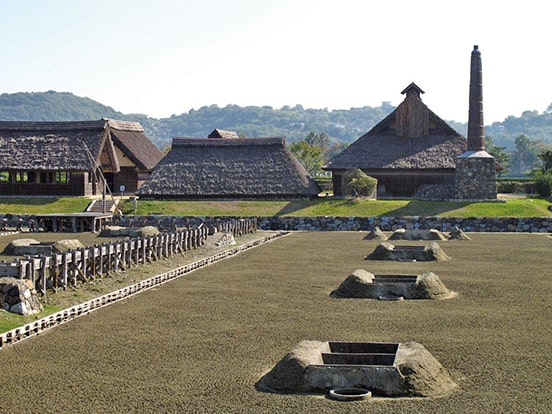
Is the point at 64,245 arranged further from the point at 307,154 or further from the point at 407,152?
the point at 307,154

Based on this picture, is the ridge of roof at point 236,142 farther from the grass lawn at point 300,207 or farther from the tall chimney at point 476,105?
the tall chimney at point 476,105

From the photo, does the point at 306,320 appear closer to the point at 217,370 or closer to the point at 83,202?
the point at 217,370

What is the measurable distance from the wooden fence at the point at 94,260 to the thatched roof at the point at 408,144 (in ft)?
95.1

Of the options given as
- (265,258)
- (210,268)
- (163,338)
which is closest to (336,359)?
(163,338)

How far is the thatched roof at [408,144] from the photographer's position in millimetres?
67812

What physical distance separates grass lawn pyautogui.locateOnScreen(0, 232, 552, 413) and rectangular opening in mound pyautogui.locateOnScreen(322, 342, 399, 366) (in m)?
1.05

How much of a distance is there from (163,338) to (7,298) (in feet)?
15.5

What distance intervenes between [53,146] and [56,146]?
218 millimetres

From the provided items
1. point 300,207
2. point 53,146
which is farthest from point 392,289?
point 53,146

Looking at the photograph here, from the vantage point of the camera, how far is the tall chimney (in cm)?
6231

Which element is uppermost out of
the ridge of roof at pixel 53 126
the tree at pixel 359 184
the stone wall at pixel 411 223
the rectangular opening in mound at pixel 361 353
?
the ridge of roof at pixel 53 126

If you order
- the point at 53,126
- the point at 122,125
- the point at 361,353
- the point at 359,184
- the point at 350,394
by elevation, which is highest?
the point at 122,125

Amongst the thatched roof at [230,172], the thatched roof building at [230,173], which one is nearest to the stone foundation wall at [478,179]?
the thatched roof at [230,172]

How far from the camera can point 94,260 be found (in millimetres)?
27875
